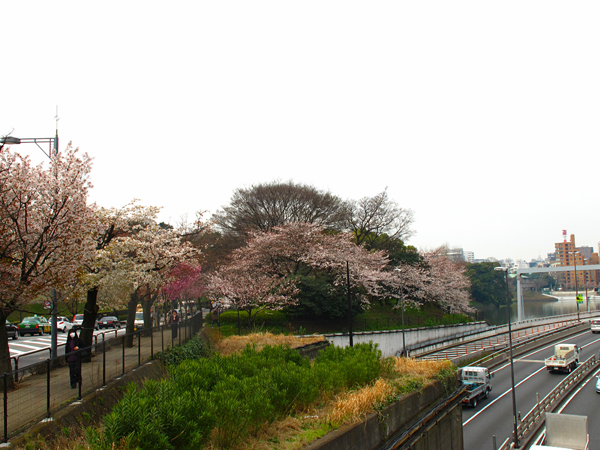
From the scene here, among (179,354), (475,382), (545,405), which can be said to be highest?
(179,354)

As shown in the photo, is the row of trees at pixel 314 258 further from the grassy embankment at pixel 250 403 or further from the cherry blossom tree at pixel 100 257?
the grassy embankment at pixel 250 403

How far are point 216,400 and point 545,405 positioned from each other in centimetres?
2329

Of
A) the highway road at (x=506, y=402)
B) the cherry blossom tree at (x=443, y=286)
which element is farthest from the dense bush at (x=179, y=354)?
the cherry blossom tree at (x=443, y=286)

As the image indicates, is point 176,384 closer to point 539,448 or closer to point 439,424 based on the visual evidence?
point 439,424

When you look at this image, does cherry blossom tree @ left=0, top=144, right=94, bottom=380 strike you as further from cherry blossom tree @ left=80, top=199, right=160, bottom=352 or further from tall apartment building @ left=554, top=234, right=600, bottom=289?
tall apartment building @ left=554, top=234, right=600, bottom=289

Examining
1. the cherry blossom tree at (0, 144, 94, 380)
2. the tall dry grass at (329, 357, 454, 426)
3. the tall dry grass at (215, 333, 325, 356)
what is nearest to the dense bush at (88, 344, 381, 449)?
the tall dry grass at (329, 357, 454, 426)

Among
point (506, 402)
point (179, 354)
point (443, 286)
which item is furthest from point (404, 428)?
point (443, 286)

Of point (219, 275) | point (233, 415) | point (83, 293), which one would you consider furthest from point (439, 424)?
point (219, 275)

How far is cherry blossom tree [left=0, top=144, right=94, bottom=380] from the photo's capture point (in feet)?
38.5

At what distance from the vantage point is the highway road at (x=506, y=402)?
2120 centimetres

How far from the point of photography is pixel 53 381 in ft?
32.1

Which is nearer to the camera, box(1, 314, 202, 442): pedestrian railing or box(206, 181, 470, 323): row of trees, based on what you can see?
box(1, 314, 202, 442): pedestrian railing

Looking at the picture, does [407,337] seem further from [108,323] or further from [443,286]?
[108,323]

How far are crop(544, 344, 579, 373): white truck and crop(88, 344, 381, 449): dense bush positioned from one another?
29.7m
